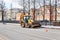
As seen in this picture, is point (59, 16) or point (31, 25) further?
point (59, 16)

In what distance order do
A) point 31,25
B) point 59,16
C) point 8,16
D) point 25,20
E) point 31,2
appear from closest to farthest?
point 31,25
point 25,20
point 31,2
point 59,16
point 8,16

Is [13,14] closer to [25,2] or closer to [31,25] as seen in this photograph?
[25,2]

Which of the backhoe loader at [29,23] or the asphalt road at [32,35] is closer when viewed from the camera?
the asphalt road at [32,35]

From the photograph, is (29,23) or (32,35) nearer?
Answer: (32,35)

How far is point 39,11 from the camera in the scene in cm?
10075

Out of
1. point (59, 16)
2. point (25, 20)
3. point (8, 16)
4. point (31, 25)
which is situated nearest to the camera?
point (31, 25)

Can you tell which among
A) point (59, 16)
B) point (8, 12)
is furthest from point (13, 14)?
point (59, 16)

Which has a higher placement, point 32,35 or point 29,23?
point 32,35

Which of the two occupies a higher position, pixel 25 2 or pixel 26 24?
pixel 25 2

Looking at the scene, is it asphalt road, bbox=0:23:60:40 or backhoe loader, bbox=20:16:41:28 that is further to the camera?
backhoe loader, bbox=20:16:41:28

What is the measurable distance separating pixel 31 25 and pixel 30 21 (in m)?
1.74

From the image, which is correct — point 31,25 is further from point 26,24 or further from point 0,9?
point 0,9

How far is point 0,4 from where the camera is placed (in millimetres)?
101500

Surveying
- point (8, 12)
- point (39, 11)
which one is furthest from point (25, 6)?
point (8, 12)
